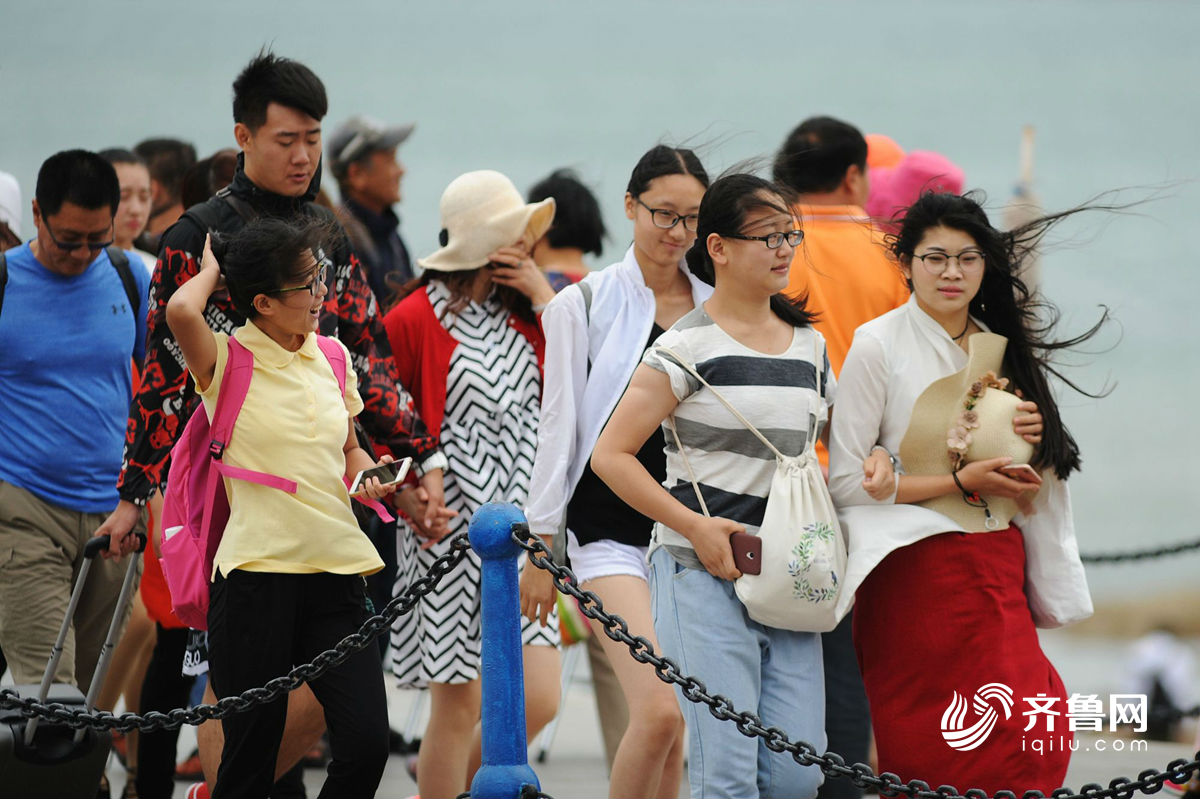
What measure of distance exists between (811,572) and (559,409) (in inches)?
37.7

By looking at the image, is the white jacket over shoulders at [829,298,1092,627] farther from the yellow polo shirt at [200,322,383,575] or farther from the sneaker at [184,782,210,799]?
the sneaker at [184,782,210,799]

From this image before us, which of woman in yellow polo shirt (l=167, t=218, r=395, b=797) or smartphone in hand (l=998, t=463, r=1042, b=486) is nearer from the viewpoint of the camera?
woman in yellow polo shirt (l=167, t=218, r=395, b=797)

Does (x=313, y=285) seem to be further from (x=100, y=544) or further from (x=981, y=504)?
(x=981, y=504)

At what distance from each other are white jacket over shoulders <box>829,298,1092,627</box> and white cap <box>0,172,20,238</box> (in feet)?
11.4

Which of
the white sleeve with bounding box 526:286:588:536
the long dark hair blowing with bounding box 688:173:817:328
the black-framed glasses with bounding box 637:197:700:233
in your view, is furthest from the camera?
the black-framed glasses with bounding box 637:197:700:233

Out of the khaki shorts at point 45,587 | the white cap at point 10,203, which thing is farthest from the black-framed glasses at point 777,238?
the white cap at point 10,203

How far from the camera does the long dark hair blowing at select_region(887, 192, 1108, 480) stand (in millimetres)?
4234

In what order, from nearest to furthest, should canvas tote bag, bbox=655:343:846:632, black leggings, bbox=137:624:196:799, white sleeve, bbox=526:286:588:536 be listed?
canvas tote bag, bbox=655:343:846:632
white sleeve, bbox=526:286:588:536
black leggings, bbox=137:624:196:799

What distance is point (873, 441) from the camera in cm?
424

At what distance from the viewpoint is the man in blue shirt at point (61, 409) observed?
16.6ft

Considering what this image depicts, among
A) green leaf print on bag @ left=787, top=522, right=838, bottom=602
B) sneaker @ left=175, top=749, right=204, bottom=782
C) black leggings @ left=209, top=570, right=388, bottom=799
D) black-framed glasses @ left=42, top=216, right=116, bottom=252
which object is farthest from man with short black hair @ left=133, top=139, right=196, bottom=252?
green leaf print on bag @ left=787, top=522, right=838, bottom=602

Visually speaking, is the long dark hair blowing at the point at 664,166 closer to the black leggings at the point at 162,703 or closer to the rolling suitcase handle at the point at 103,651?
the rolling suitcase handle at the point at 103,651

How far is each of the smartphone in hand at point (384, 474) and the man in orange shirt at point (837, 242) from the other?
1423mm

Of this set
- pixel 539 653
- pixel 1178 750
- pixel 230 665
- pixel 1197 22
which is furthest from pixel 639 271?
pixel 1197 22
